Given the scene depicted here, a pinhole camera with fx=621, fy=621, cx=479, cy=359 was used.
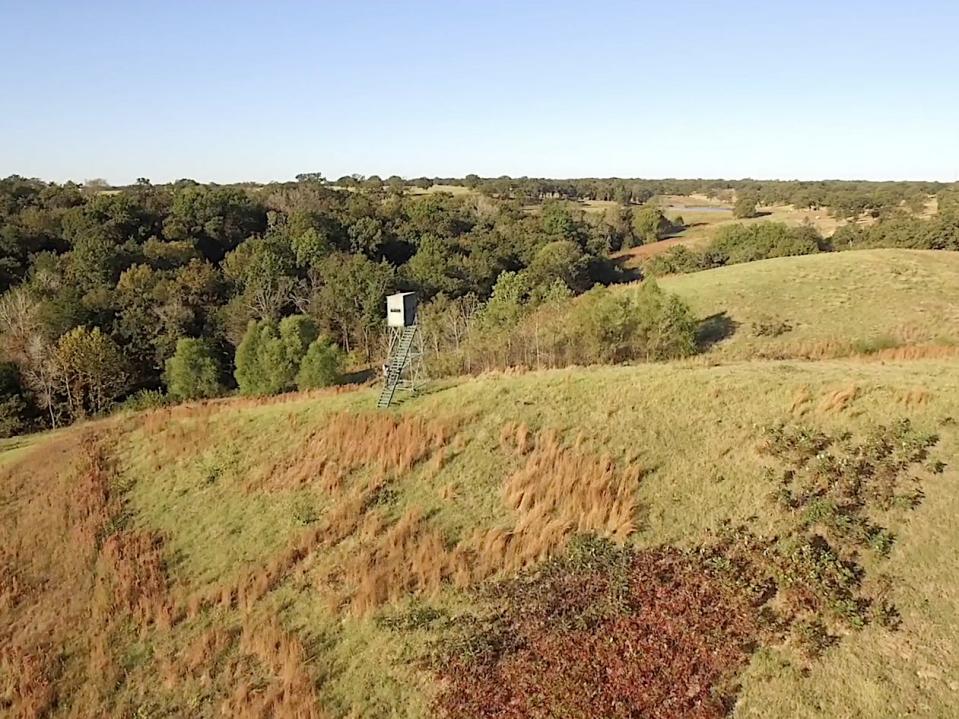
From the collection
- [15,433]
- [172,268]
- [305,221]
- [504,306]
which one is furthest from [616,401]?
[305,221]

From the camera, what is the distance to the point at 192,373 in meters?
42.2

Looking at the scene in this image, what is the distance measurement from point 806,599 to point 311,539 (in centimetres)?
1118

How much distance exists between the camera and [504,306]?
3978cm

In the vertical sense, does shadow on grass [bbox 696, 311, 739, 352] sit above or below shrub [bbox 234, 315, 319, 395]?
above

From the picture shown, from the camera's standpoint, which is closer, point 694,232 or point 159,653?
point 159,653

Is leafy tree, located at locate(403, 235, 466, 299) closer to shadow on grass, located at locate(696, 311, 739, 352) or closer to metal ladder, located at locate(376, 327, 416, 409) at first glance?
shadow on grass, located at locate(696, 311, 739, 352)

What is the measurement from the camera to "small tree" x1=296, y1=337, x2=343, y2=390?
125ft

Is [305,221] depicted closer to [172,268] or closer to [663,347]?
[172,268]

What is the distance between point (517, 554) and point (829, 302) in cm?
3628

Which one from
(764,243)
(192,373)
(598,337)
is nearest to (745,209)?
(764,243)

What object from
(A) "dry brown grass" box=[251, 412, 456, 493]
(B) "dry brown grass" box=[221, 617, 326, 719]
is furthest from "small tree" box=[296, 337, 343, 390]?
(B) "dry brown grass" box=[221, 617, 326, 719]

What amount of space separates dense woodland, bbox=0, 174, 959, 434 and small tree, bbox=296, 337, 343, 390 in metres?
0.09

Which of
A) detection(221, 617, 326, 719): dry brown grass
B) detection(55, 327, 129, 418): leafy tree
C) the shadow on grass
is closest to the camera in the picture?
detection(221, 617, 326, 719): dry brown grass

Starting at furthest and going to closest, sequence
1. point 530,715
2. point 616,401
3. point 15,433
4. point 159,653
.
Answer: point 15,433, point 616,401, point 159,653, point 530,715
